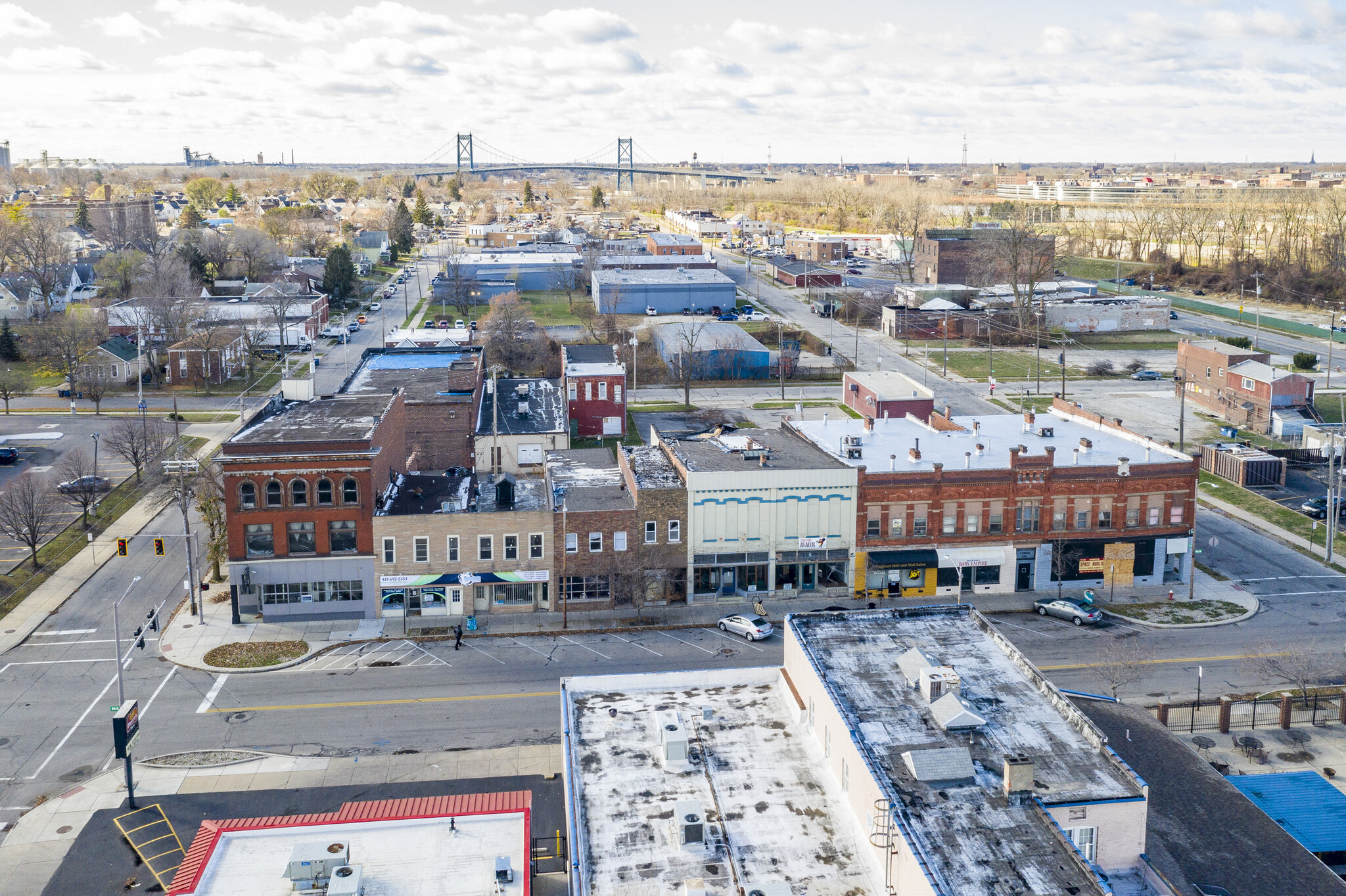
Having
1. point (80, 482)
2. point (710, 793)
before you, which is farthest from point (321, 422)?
point (710, 793)

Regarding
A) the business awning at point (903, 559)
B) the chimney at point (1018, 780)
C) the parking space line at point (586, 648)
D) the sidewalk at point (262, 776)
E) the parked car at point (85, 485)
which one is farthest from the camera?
the parked car at point (85, 485)

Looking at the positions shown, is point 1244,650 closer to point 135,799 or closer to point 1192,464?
point 1192,464

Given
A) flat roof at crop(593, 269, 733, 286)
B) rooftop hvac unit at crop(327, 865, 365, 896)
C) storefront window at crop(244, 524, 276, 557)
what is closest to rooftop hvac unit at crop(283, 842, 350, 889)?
rooftop hvac unit at crop(327, 865, 365, 896)

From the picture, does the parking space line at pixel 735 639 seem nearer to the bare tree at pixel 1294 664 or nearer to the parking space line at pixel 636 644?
the parking space line at pixel 636 644

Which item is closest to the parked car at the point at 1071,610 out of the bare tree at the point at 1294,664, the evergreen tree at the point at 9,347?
the bare tree at the point at 1294,664

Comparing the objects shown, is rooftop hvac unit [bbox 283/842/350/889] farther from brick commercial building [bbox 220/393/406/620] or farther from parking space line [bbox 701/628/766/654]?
brick commercial building [bbox 220/393/406/620]
